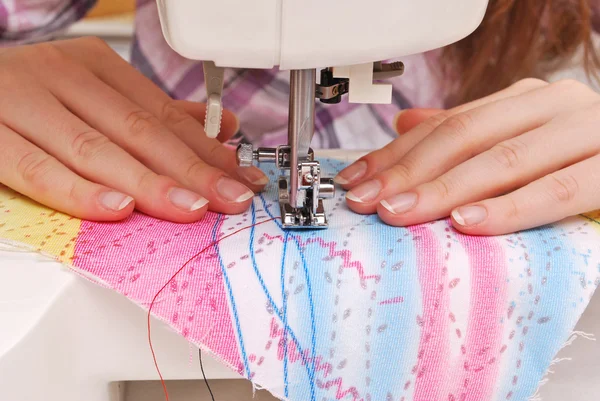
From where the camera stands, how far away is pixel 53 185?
639 millimetres

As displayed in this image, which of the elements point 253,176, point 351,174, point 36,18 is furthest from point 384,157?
point 36,18

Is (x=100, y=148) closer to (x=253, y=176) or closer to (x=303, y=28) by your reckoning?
(x=253, y=176)

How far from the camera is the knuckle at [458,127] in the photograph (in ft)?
2.32

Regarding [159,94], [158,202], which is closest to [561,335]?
[158,202]

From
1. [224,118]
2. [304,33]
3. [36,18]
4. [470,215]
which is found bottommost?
[470,215]

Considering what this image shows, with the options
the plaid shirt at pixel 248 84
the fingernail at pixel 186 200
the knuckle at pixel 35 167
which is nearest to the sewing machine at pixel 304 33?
the fingernail at pixel 186 200

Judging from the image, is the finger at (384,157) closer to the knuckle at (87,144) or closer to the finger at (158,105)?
the finger at (158,105)

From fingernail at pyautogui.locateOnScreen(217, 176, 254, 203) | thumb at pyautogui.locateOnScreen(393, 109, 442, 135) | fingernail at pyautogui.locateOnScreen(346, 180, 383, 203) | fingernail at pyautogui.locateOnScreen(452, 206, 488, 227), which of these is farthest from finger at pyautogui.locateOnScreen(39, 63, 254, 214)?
thumb at pyautogui.locateOnScreen(393, 109, 442, 135)

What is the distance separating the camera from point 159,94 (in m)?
0.83

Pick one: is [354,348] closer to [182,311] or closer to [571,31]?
[182,311]

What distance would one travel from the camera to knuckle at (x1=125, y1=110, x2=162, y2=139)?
710 millimetres

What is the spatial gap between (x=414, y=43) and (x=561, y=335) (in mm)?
308

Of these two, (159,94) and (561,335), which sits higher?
(159,94)

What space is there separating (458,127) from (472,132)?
0.02 meters
